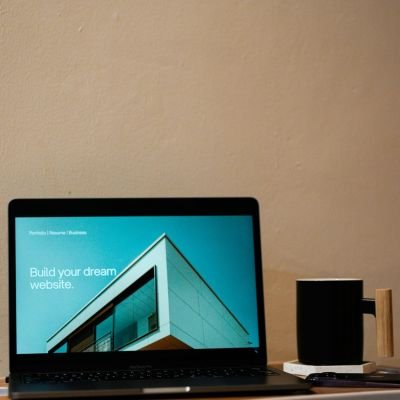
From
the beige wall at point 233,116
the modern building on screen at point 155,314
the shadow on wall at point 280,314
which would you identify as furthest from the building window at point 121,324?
the shadow on wall at point 280,314

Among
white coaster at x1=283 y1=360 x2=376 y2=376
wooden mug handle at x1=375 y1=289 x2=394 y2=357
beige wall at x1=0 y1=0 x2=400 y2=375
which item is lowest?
white coaster at x1=283 y1=360 x2=376 y2=376

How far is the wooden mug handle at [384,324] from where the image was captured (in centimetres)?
109

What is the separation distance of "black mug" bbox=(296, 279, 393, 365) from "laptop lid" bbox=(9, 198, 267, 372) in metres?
0.07

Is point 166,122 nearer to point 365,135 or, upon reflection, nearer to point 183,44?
point 183,44

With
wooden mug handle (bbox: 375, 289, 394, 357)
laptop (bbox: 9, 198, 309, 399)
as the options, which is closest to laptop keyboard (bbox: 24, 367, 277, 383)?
laptop (bbox: 9, 198, 309, 399)

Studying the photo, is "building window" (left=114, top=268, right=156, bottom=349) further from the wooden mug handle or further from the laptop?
the wooden mug handle

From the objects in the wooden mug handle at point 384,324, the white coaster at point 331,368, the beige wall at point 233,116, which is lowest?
the white coaster at point 331,368

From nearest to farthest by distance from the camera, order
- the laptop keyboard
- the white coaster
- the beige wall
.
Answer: the laptop keyboard → the white coaster → the beige wall

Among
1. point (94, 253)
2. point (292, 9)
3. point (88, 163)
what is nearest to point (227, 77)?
point (292, 9)

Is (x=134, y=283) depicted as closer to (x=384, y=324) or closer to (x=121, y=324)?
(x=121, y=324)

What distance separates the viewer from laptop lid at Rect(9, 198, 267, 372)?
1055 mm

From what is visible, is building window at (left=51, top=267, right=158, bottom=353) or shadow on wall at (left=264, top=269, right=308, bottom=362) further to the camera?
shadow on wall at (left=264, top=269, right=308, bottom=362)

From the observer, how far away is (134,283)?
1.08 meters

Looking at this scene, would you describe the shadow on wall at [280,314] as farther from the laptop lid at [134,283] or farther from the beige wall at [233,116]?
the laptop lid at [134,283]
